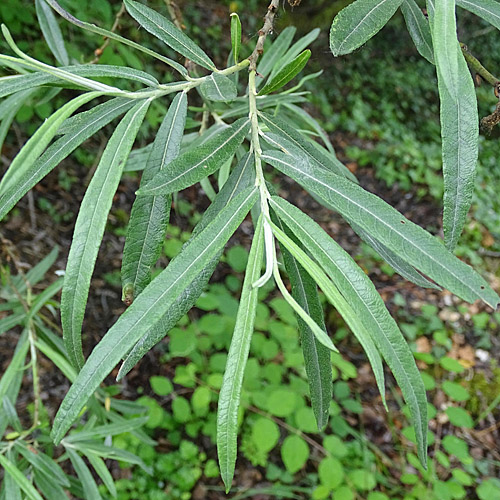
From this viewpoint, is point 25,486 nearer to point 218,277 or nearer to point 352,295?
point 352,295

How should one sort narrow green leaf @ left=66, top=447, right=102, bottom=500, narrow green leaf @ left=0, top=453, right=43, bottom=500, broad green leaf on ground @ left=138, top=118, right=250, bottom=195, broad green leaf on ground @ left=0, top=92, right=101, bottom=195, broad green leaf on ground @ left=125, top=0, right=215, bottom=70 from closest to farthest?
broad green leaf on ground @ left=0, top=92, right=101, bottom=195 < broad green leaf on ground @ left=138, top=118, right=250, bottom=195 < broad green leaf on ground @ left=125, top=0, right=215, bottom=70 < narrow green leaf @ left=0, top=453, right=43, bottom=500 < narrow green leaf @ left=66, top=447, right=102, bottom=500

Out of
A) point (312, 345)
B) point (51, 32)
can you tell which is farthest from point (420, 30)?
point (51, 32)

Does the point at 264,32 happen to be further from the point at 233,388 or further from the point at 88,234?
the point at 233,388

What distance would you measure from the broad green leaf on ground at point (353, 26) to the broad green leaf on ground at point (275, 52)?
1.46 ft

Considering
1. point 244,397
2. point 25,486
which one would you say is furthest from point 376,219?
point 244,397

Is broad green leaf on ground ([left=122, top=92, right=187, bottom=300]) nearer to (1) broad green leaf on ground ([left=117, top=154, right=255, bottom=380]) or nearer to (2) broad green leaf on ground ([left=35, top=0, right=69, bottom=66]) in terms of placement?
(1) broad green leaf on ground ([left=117, top=154, right=255, bottom=380])

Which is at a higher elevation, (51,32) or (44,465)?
(51,32)

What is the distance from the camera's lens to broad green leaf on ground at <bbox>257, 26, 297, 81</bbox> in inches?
38.1

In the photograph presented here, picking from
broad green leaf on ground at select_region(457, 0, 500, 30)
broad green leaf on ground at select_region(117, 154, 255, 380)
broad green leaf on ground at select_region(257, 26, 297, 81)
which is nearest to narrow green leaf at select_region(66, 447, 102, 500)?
broad green leaf on ground at select_region(117, 154, 255, 380)

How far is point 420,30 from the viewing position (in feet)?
2.11

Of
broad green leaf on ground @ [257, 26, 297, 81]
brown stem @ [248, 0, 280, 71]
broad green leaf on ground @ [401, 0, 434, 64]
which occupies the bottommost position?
brown stem @ [248, 0, 280, 71]

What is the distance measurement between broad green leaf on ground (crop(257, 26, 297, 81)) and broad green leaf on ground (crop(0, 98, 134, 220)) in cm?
46

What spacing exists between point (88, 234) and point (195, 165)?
14 centimetres

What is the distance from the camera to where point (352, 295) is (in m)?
0.46
